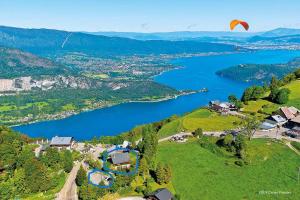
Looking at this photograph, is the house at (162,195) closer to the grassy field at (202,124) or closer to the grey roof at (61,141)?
the grassy field at (202,124)

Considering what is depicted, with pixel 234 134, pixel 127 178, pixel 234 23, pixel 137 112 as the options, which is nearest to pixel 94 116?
pixel 137 112

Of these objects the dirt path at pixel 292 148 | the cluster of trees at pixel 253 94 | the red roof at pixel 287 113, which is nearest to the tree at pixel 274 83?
the cluster of trees at pixel 253 94

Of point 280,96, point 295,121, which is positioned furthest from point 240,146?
point 280,96

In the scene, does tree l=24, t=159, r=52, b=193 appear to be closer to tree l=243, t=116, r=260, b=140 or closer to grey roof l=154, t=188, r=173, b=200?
grey roof l=154, t=188, r=173, b=200

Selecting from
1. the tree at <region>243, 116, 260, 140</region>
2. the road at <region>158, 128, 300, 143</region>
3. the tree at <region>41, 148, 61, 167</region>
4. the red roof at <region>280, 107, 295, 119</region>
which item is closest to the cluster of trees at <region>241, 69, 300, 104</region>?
the red roof at <region>280, 107, 295, 119</region>

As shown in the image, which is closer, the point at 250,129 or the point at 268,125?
the point at 250,129

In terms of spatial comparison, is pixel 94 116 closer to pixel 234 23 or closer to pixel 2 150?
pixel 2 150

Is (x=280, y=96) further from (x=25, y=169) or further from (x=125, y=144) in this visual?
(x=25, y=169)
